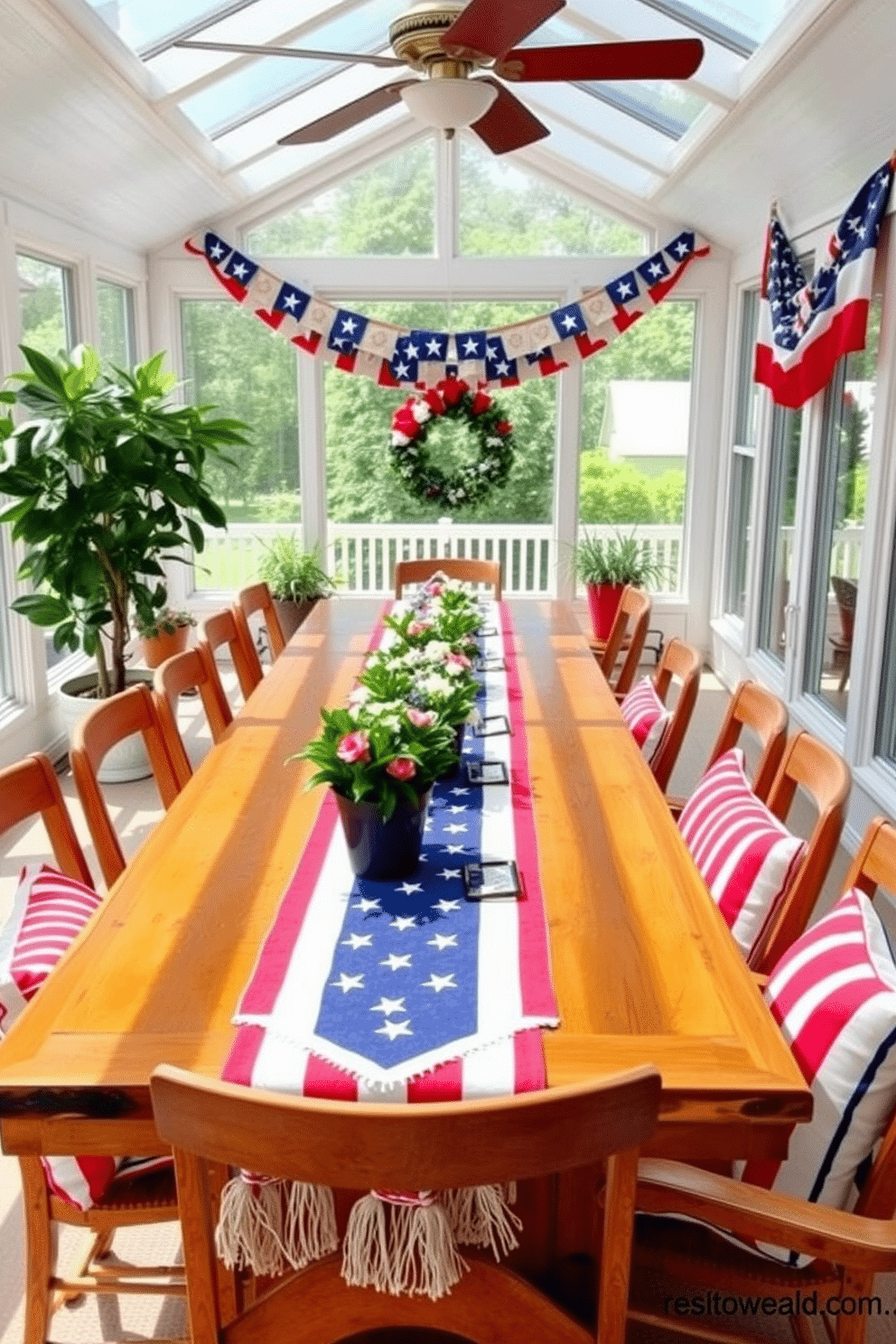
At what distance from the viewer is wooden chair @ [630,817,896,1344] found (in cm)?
132

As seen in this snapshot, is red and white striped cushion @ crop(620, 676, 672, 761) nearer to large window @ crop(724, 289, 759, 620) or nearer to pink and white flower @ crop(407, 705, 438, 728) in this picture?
pink and white flower @ crop(407, 705, 438, 728)

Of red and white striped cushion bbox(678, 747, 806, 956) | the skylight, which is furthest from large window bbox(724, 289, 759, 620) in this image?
red and white striped cushion bbox(678, 747, 806, 956)

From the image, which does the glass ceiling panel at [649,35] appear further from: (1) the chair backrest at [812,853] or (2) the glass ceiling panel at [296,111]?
(1) the chair backrest at [812,853]

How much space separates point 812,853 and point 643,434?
5.25 m

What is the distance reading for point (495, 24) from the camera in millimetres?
2414

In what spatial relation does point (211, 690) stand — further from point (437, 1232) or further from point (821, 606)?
point (821, 606)

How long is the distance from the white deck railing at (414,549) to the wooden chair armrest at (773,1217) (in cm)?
574

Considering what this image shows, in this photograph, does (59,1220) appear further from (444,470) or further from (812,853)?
(444,470)

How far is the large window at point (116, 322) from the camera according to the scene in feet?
19.1

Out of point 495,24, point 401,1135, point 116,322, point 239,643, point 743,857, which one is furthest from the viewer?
point 116,322

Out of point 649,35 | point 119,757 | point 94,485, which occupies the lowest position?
point 119,757

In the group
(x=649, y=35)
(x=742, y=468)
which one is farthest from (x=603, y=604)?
(x=649, y=35)

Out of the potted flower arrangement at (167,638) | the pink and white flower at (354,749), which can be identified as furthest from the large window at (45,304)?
the pink and white flower at (354,749)

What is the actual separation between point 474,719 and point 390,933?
96 centimetres
